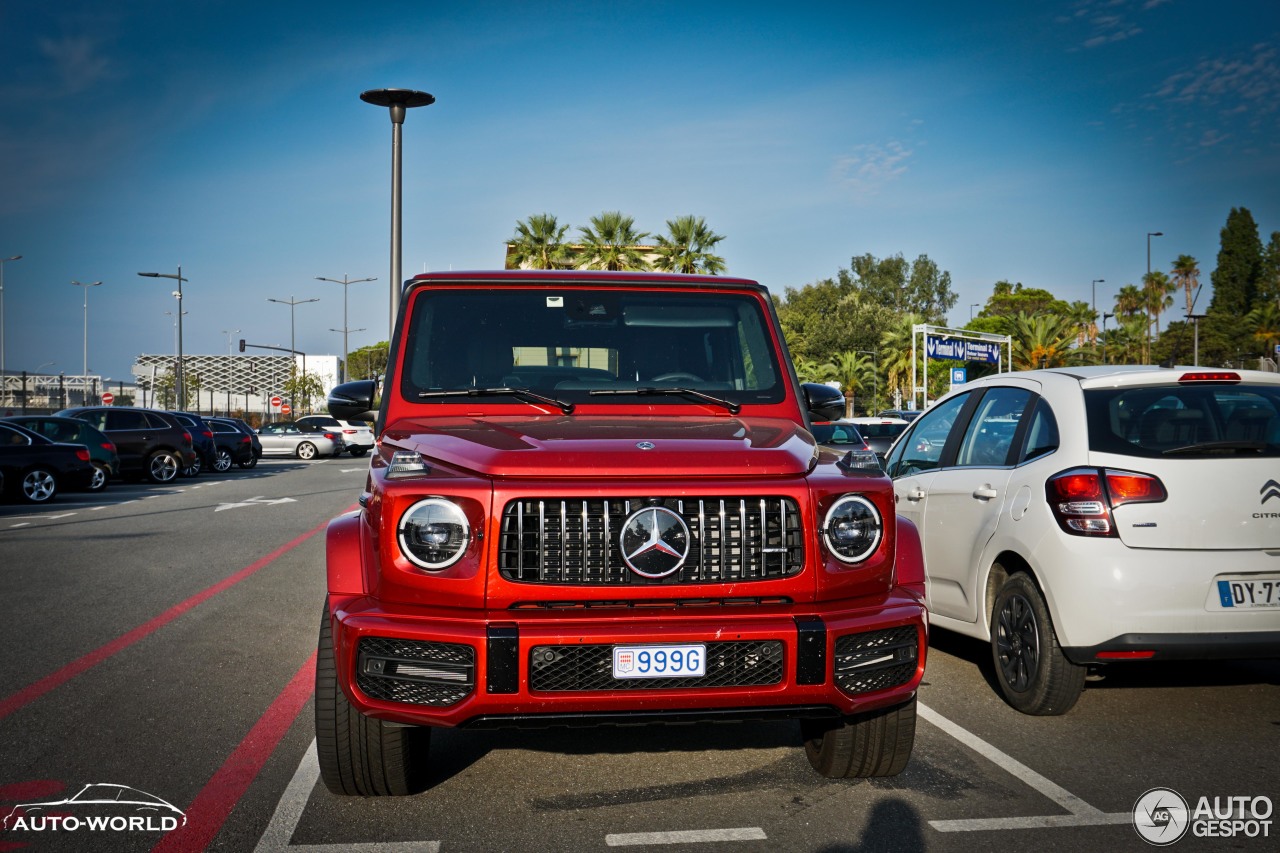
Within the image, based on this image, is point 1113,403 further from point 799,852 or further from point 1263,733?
point 799,852

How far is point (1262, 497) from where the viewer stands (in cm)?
498

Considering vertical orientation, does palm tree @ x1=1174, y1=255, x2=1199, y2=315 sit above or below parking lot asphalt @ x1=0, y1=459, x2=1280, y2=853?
above

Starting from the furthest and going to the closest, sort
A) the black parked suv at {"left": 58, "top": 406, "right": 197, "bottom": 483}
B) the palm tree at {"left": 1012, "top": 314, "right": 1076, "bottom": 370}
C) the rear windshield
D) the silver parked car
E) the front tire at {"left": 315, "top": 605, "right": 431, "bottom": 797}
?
the palm tree at {"left": 1012, "top": 314, "right": 1076, "bottom": 370} < the silver parked car < the black parked suv at {"left": 58, "top": 406, "right": 197, "bottom": 483} < the rear windshield < the front tire at {"left": 315, "top": 605, "right": 431, "bottom": 797}

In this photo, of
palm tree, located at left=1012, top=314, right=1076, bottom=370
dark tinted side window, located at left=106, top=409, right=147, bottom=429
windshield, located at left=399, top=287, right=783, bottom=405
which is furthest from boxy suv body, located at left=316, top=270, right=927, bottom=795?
palm tree, located at left=1012, top=314, right=1076, bottom=370

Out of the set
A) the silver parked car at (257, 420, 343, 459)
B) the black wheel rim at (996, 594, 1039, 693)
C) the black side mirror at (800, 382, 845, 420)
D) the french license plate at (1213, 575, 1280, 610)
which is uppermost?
the black side mirror at (800, 382, 845, 420)

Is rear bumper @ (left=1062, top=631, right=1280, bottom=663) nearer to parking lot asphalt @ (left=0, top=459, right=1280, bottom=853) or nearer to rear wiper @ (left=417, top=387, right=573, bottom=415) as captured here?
parking lot asphalt @ (left=0, top=459, right=1280, bottom=853)

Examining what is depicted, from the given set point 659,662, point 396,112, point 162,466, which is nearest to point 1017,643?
point 659,662

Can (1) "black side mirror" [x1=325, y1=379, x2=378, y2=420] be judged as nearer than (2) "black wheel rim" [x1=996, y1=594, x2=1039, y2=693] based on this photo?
Yes

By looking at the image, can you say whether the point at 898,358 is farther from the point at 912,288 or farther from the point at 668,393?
the point at 668,393

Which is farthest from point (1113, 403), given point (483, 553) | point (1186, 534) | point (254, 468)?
point (254, 468)

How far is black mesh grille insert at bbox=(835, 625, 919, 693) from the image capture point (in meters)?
3.63

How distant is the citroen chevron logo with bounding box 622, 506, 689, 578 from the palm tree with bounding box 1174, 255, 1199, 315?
101 meters

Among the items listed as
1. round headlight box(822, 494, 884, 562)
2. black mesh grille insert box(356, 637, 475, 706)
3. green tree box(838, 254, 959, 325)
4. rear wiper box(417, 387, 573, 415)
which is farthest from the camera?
green tree box(838, 254, 959, 325)

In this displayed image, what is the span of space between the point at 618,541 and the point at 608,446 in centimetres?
35
